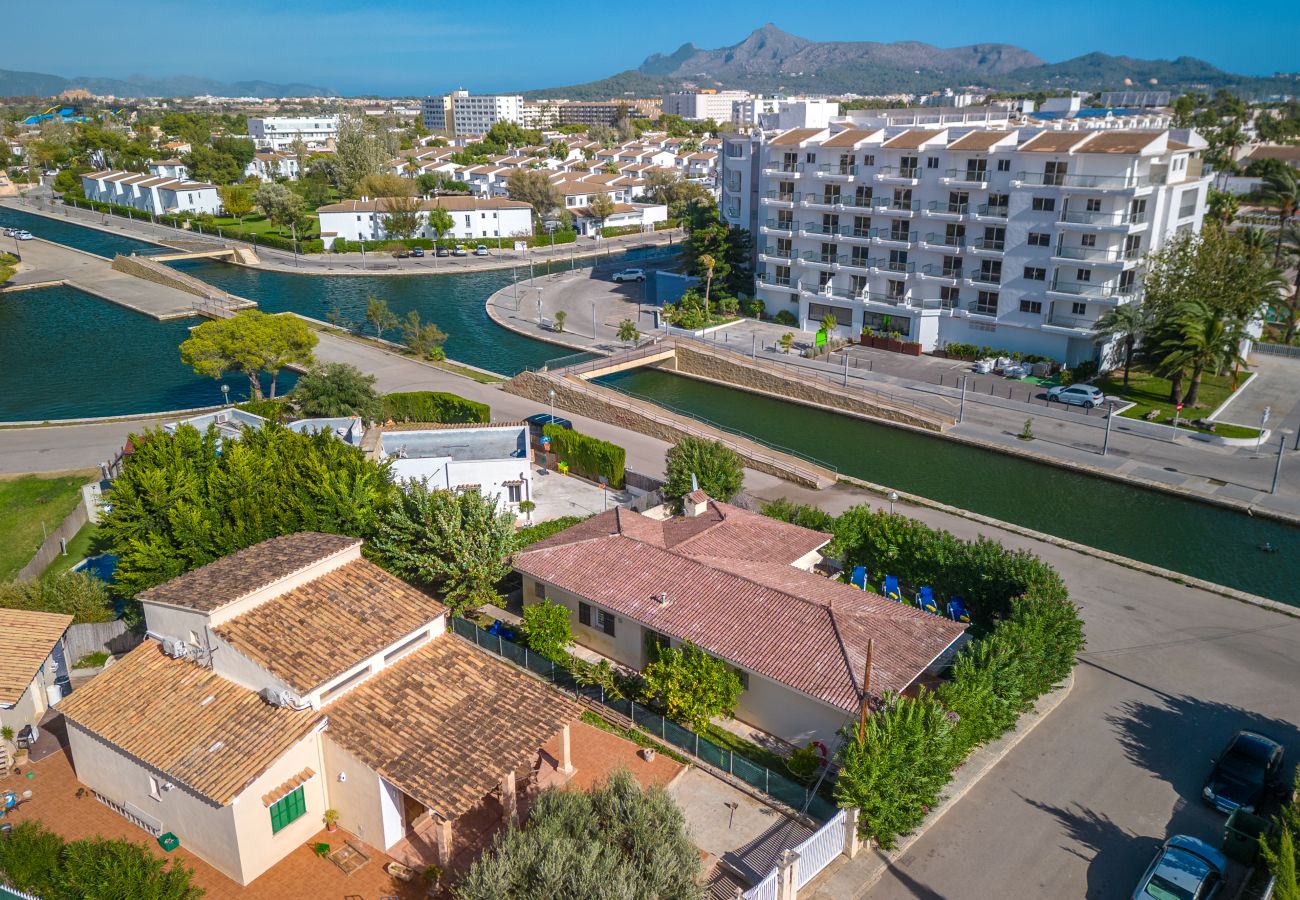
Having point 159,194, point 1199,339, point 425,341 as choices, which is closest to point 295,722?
point 425,341

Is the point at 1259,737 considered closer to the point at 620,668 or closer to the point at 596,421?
the point at 620,668

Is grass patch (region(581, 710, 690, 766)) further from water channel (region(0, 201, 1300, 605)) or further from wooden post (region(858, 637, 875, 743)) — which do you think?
water channel (region(0, 201, 1300, 605))

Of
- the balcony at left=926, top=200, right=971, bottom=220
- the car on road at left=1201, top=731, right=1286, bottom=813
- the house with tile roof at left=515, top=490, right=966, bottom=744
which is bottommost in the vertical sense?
the car on road at left=1201, top=731, right=1286, bottom=813

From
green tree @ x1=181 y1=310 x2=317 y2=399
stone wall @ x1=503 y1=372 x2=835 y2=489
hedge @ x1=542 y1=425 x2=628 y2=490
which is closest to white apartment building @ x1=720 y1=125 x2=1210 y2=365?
stone wall @ x1=503 y1=372 x2=835 y2=489

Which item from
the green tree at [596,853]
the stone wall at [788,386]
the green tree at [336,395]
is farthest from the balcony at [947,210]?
the green tree at [596,853]

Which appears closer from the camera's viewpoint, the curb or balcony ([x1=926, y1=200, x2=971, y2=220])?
the curb

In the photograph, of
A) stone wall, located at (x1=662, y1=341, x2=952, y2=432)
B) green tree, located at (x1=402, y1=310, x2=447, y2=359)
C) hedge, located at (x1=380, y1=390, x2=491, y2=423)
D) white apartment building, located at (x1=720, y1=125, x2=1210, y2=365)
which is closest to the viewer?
hedge, located at (x1=380, y1=390, x2=491, y2=423)

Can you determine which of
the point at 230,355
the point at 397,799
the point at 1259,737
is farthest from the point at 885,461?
the point at 230,355
